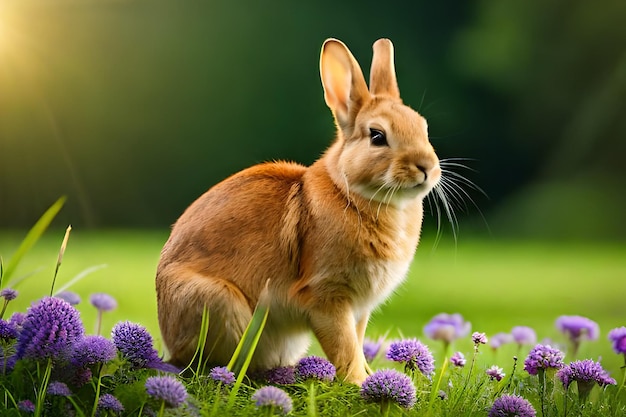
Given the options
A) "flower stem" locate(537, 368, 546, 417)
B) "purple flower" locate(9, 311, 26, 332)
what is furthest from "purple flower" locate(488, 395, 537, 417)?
"purple flower" locate(9, 311, 26, 332)

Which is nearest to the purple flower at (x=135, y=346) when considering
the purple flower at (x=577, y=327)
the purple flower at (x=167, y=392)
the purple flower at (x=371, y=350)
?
the purple flower at (x=167, y=392)

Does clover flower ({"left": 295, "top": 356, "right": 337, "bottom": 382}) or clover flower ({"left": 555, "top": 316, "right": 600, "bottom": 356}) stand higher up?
clover flower ({"left": 555, "top": 316, "right": 600, "bottom": 356})

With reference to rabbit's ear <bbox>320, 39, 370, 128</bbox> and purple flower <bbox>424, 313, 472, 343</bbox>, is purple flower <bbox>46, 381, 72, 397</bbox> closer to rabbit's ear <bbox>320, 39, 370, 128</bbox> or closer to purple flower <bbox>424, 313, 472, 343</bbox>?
rabbit's ear <bbox>320, 39, 370, 128</bbox>

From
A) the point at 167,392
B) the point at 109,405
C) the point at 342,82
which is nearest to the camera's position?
the point at 167,392

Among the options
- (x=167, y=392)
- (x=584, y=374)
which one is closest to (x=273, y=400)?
(x=167, y=392)

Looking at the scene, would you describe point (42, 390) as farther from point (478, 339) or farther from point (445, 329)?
point (445, 329)
